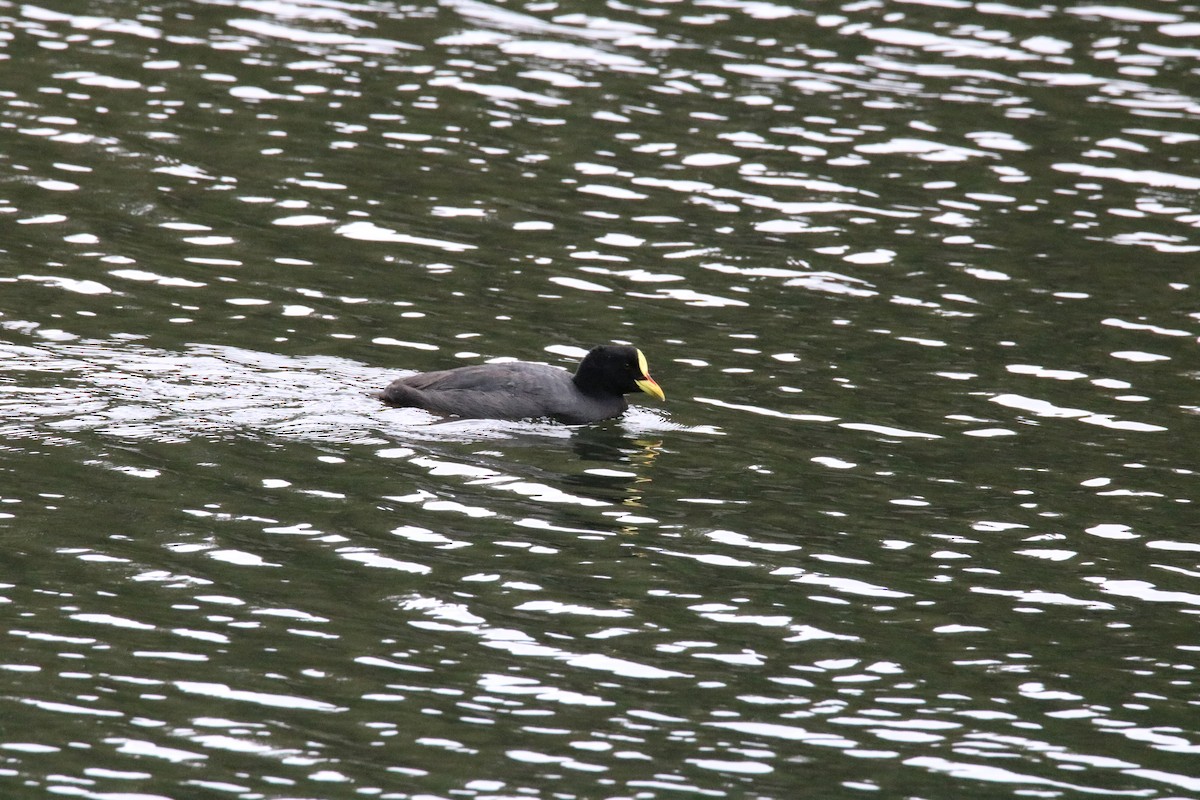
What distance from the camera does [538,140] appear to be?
23.5m

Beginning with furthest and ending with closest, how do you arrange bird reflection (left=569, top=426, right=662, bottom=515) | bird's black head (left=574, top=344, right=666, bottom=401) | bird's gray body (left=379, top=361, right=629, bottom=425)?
bird's black head (left=574, top=344, right=666, bottom=401)
bird's gray body (left=379, top=361, right=629, bottom=425)
bird reflection (left=569, top=426, right=662, bottom=515)

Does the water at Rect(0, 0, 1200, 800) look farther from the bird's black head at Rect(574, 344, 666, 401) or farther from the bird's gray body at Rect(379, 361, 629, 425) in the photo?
the bird's black head at Rect(574, 344, 666, 401)

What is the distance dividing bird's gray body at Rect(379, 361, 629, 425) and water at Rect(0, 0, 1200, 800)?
0.22 meters

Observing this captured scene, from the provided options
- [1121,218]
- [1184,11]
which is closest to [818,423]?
[1121,218]

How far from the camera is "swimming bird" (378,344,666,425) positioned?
1470 cm

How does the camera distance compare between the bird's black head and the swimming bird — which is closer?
the swimming bird

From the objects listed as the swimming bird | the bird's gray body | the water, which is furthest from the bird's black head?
the water

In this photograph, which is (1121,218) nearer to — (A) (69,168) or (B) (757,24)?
(B) (757,24)

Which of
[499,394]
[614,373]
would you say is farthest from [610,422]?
[499,394]

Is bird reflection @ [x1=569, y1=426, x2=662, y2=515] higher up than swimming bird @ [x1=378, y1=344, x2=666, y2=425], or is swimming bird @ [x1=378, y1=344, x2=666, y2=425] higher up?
swimming bird @ [x1=378, y1=344, x2=666, y2=425]

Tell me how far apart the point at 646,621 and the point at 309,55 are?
17.6 meters

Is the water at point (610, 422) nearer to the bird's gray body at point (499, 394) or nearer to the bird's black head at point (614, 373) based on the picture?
the bird's gray body at point (499, 394)

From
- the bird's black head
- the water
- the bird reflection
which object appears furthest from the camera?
the bird's black head

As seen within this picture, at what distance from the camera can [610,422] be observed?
1556cm
